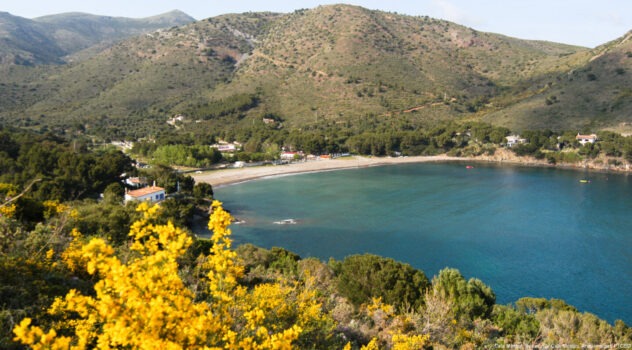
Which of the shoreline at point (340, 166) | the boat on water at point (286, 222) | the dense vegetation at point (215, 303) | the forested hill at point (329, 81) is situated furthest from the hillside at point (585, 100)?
the dense vegetation at point (215, 303)

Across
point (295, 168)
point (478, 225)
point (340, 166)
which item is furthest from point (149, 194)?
point (340, 166)

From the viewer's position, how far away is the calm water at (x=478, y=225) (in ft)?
91.0

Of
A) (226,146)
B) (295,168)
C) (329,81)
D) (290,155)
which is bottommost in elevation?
(295,168)

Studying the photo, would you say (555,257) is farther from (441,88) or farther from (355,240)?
(441,88)

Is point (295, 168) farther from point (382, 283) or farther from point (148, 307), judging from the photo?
point (148, 307)

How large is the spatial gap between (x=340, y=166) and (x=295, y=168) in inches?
340

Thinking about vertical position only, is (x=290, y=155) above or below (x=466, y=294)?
above

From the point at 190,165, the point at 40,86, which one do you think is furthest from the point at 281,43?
the point at 190,165

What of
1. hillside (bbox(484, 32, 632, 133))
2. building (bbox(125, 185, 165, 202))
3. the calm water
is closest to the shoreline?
the calm water

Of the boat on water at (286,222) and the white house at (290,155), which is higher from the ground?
the white house at (290,155)

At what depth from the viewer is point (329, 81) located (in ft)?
367

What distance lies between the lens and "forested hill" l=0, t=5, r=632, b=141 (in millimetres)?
93062

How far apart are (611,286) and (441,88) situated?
92722mm

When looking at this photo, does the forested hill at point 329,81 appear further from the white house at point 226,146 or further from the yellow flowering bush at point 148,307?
the yellow flowering bush at point 148,307
